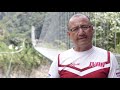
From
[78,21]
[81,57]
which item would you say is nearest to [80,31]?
[78,21]

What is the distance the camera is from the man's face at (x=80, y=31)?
3043 millimetres

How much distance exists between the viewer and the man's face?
3.04 metres

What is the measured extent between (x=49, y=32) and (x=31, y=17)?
0.99ft

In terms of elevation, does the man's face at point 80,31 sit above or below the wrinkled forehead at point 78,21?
below

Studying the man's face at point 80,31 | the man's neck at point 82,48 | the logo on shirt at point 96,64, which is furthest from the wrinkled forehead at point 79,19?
the logo on shirt at point 96,64

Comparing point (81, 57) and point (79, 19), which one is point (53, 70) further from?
point (79, 19)

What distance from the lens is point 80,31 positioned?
3045mm

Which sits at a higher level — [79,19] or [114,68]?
[79,19]

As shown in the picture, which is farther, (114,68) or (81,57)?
(81,57)

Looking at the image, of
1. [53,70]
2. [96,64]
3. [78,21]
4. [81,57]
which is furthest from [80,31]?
[53,70]

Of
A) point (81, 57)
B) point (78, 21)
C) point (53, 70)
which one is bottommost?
point (53, 70)

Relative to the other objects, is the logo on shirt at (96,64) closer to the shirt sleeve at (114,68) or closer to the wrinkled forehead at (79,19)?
the shirt sleeve at (114,68)
